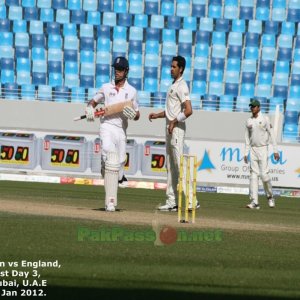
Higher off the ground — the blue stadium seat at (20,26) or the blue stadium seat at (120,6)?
the blue stadium seat at (120,6)

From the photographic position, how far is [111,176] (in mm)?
14477

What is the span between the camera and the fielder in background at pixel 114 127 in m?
14.5

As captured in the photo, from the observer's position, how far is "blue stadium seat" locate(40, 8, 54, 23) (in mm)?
39812

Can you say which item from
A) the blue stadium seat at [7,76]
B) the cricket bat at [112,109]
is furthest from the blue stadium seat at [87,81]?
the cricket bat at [112,109]

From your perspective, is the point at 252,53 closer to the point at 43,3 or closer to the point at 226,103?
the point at 226,103

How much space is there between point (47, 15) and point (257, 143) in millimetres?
20840

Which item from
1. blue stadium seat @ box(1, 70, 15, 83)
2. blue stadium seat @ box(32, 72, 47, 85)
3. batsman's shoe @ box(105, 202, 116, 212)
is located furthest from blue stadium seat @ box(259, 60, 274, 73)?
batsman's shoe @ box(105, 202, 116, 212)

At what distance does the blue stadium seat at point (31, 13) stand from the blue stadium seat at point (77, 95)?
4496mm

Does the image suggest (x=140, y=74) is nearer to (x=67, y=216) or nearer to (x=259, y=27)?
(x=259, y=27)

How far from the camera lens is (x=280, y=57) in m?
39.1

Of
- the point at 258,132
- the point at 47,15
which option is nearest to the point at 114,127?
the point at 258,132

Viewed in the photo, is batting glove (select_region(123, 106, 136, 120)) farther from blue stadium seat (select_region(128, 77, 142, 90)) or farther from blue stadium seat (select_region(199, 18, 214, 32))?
blue stadium seat (select_region(199, 18, 214, 32))

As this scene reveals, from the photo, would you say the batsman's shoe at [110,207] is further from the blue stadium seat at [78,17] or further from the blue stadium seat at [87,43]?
the blue stadium seat at [78,17]

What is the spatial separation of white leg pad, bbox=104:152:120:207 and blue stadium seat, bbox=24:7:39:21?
26.2 m
